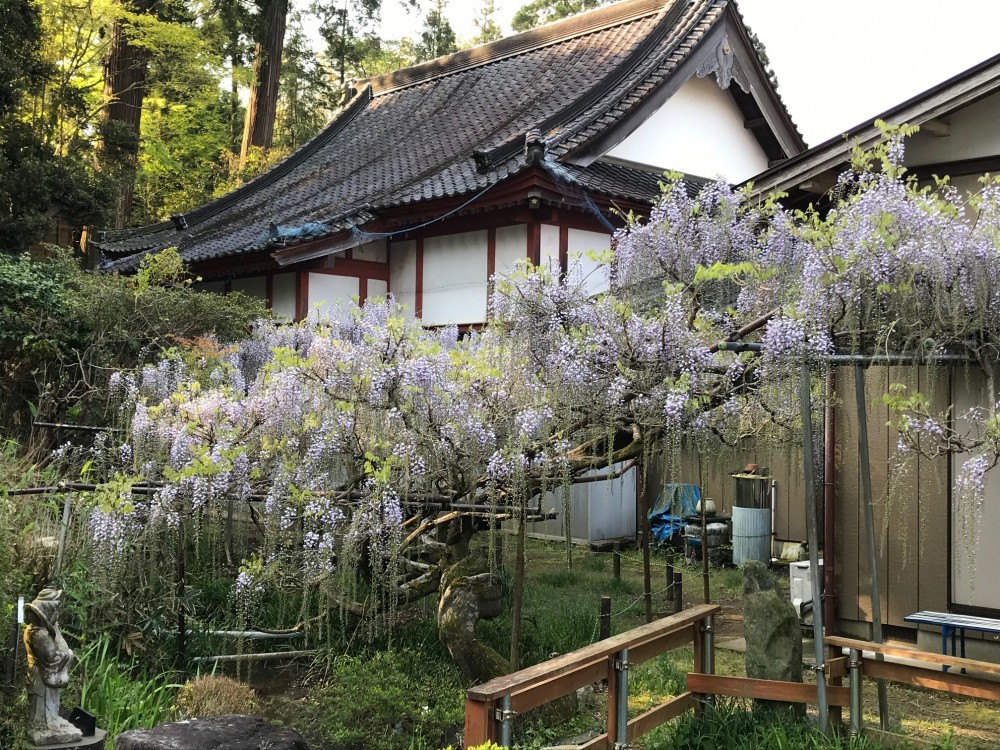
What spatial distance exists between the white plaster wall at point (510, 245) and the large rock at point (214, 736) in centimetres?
680

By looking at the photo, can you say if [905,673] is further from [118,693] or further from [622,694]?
[118,693]

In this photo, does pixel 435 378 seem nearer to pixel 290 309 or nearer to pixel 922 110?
pixel 922 110

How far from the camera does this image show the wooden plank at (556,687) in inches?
133

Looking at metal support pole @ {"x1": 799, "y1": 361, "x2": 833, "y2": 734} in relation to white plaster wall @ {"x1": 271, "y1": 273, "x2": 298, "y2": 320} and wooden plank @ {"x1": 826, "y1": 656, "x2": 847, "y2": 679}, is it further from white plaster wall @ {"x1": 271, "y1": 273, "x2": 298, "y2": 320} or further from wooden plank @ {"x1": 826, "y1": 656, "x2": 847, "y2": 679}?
white plaster wall @ {"x1": 271, "y1": 273, "x2": 298, "y2": 320}

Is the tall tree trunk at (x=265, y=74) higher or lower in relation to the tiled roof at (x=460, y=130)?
higher

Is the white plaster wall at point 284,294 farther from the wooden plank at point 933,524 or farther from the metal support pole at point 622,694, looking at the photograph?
the metal support pole at point 622,694

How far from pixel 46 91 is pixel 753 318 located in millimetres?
13498

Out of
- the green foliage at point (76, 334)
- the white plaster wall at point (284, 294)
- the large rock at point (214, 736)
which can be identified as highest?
the white plaster wall at point (284, 294)

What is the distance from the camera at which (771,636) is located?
15.1ft

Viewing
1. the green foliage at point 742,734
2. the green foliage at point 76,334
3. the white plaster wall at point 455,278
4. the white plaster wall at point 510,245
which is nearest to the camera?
the green foliage at point 742,734

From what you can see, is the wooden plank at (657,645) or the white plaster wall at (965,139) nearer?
the wooden plank at (657,645)

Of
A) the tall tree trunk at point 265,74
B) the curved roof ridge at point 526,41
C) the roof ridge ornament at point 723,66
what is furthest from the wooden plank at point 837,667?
the tall tree trunk at point 265,74

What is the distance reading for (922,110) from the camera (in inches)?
239

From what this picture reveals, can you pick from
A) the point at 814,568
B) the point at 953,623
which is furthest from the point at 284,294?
the point at 814,568
